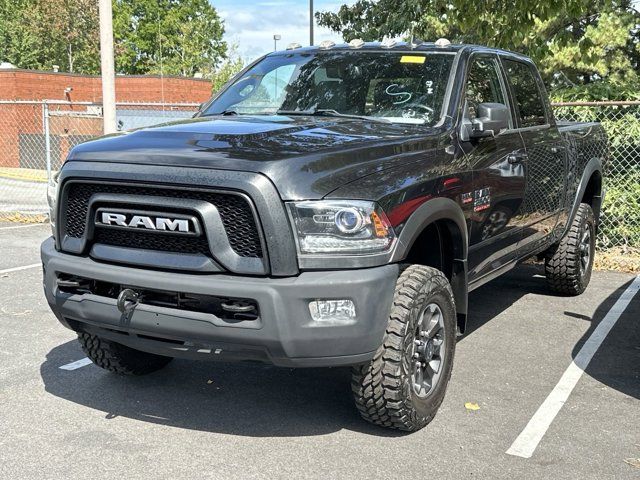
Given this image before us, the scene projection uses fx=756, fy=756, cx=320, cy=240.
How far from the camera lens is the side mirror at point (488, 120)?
4445mm

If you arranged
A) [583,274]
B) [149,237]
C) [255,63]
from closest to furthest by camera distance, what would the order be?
[149,237]
[255,63]
[583,274]

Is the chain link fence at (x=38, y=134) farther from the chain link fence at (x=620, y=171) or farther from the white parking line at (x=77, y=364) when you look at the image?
the white parking line at (x=77, y=364)

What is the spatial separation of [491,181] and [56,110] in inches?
959

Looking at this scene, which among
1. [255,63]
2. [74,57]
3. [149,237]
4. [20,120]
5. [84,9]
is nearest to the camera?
[149,237]

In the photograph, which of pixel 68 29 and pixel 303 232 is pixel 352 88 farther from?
pixel 68 29

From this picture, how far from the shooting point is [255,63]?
551 centimetres

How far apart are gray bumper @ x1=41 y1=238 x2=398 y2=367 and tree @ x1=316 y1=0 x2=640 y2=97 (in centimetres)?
729

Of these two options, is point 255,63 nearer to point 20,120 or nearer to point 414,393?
point 414,393

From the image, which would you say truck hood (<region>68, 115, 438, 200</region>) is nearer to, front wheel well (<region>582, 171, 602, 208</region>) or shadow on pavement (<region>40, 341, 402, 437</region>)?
shadow on pavement (<region>40, 341, 402, 437</region>)

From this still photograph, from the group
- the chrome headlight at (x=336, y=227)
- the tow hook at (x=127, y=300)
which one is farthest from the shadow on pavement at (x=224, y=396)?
the chrome headlight at (x=336, y=227)

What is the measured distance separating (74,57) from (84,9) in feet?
16.7

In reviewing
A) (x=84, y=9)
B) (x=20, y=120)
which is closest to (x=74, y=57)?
(x=84, y=9)

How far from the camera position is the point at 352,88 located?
4.75 m

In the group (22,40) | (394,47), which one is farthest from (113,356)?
(22,40)
